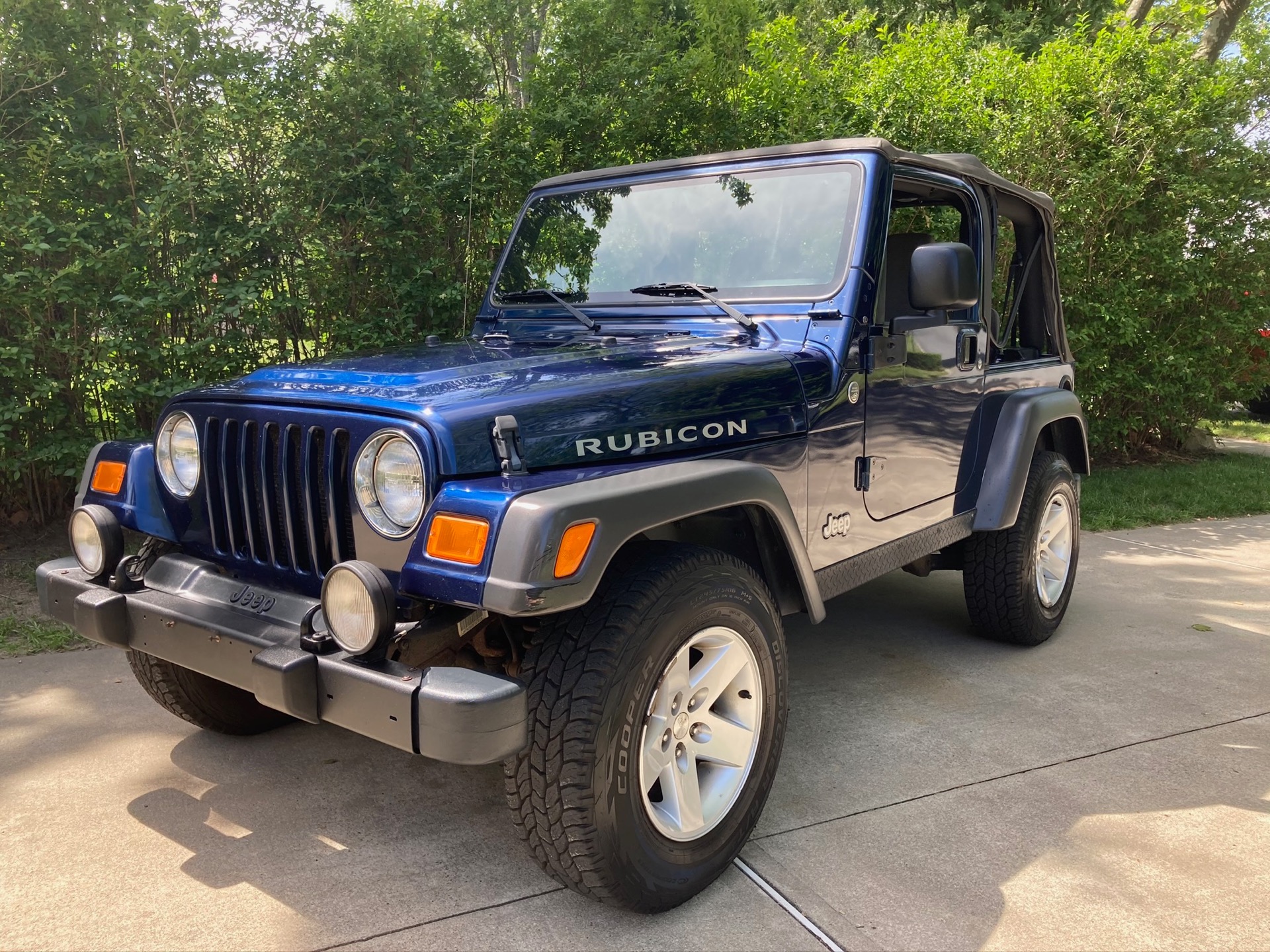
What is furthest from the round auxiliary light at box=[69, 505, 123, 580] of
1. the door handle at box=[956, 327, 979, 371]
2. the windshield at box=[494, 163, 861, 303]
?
the door handle at box=[956, 327, 979, 371]

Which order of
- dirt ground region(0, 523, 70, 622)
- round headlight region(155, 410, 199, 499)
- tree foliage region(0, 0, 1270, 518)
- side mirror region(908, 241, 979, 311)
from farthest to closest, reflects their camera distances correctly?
tree foliage region(0, 0, 1270, 518)
dirt ground region(0, 523, 70, 622)
side mirror region(908, 241, 979, 311)
round headlight region(155, 410, 199, 499)

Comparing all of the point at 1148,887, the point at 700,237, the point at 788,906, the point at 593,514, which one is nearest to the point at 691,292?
the point at 700,237

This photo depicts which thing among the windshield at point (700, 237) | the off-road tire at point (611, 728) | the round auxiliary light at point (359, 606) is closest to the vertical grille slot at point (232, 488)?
the round auxiliary light at point (359, 606)

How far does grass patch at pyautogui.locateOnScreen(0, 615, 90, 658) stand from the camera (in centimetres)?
407

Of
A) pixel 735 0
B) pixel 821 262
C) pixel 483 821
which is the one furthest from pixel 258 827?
pixel 735 0

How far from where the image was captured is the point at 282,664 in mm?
2000

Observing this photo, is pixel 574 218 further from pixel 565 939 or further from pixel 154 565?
pixel 565 939

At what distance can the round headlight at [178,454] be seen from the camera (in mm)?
2619

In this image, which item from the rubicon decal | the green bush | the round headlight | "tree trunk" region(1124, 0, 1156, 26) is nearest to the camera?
the rubicon decal

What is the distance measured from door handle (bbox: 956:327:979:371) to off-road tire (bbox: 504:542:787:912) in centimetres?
173

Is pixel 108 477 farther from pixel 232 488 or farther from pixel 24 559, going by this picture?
pixel 24 559

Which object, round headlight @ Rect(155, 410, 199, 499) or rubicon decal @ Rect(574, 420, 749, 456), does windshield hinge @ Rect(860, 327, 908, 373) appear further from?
round headlight @ Rect(155, 410, 199, 499)

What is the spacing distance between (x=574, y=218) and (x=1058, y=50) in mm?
6051

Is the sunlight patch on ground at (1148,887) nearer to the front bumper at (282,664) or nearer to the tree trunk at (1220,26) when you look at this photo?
the front bumper at (282,664)
